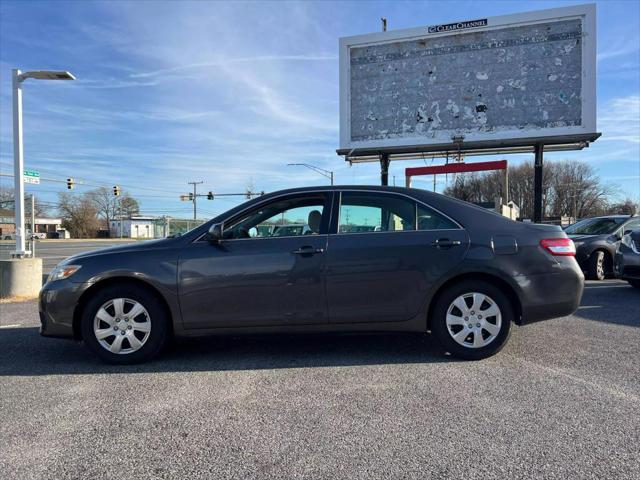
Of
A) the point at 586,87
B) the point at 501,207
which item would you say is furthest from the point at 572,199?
the point at 501,207

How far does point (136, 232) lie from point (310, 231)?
84138mm

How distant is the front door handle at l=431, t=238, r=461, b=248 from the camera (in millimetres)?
4391

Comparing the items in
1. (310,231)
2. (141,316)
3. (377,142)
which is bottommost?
(141,316)

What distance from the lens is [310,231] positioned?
14.9 ft

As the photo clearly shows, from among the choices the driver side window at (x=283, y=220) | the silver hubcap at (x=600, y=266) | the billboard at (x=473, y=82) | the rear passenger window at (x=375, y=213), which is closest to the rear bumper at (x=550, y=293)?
the rear passenger window at (x=375, y=213)

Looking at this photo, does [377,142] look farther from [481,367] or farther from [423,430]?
[423,430]

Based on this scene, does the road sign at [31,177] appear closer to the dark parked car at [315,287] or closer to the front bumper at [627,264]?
the dark parked car at [315,287]

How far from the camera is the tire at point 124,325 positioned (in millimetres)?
4359

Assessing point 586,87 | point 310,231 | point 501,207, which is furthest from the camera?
point 586,87

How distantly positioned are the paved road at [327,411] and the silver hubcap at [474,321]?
233 millimetres

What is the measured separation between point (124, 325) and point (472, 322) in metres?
3.28

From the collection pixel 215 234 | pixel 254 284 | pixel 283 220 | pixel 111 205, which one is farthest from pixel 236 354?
pixel 111 205

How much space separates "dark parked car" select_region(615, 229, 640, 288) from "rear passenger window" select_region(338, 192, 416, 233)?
5833mm

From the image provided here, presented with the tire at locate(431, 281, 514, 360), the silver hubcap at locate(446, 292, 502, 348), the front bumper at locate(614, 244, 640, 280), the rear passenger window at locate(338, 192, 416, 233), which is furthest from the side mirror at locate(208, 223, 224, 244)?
the front bumper at locate(614, 244, 640, 280)
